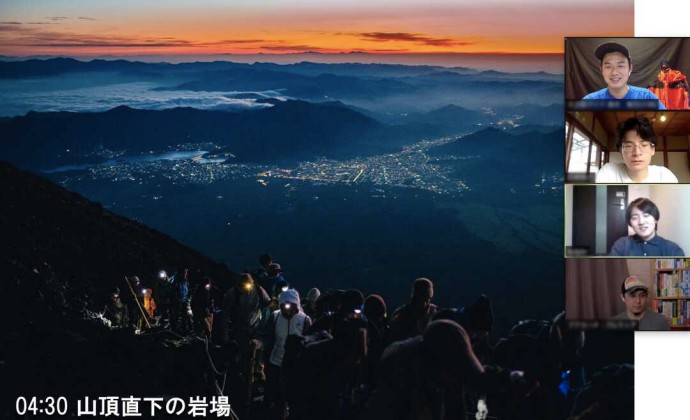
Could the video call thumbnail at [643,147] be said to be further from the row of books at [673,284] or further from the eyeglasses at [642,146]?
the row of books at [673,284]

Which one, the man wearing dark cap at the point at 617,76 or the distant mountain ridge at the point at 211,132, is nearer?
the man wearing dark cap at the point at 617,76

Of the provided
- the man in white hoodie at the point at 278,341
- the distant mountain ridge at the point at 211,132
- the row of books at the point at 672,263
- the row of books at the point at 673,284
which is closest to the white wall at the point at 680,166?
the row of books at the point at 672,263

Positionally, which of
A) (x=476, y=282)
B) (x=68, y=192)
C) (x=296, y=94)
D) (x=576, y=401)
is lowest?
(x=576, y=401)

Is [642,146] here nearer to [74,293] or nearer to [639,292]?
[639,292]

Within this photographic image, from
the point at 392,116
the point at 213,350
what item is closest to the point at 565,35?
the point at 392,116

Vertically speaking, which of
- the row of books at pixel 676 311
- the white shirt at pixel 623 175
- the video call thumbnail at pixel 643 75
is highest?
the video call thumbnail at pixel 643 75

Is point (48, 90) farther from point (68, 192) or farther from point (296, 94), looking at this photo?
point (296, 94)

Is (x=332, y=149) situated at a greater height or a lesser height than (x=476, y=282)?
greater
